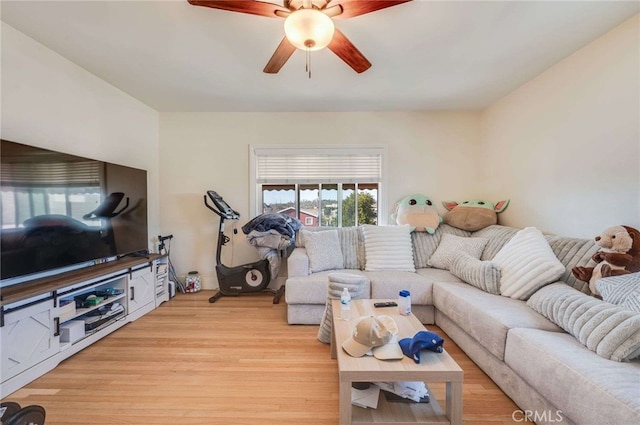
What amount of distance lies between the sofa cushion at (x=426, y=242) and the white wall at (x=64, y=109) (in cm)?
329

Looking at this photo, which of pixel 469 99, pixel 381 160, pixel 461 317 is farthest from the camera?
pixel 381 160

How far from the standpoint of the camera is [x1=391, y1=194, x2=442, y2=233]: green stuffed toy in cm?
308

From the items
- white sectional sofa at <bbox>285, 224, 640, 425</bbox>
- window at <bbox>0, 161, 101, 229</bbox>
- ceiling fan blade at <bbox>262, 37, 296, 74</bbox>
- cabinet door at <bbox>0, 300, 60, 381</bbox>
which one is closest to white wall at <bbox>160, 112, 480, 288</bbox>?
white sectional sofa at <bbox>285, 224, 640, 425</bbox>

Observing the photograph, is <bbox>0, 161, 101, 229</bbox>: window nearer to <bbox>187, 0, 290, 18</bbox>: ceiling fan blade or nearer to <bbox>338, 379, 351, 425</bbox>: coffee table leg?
<bbox>187, 0, 290, 18</bbox>: ceiling fan blade

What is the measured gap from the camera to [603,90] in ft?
6.25

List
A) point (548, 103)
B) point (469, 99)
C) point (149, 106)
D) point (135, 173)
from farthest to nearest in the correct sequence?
point (149, 106), point (469, 99), point (135, 173), point (548, 103)

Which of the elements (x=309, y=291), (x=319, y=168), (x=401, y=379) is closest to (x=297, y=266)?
(x=309, y=291)

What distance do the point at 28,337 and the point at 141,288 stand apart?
98cm

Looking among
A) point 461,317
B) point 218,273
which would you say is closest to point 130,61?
point 218,273

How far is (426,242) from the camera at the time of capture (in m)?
3.03

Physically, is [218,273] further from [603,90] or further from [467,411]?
[603,90]

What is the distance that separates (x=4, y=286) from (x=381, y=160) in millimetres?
3588

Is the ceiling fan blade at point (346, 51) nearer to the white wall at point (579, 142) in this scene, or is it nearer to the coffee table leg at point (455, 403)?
the white wall at point (579, 142)

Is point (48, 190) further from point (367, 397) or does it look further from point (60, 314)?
point (367, 397)
